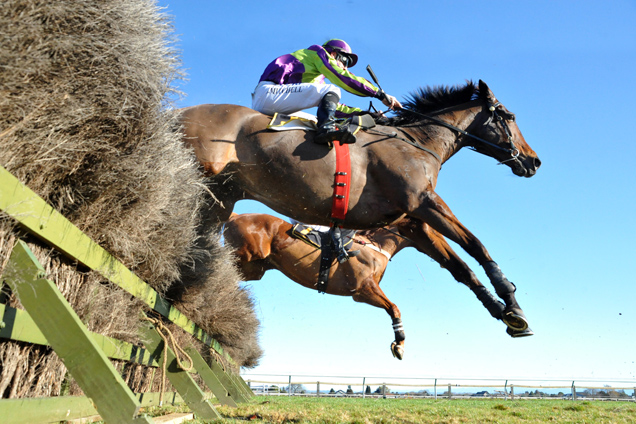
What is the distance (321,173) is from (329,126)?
1.47 feet

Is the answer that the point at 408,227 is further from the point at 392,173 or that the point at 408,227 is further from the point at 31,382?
the point at 31,382

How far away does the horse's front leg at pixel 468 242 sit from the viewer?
5.05 meters

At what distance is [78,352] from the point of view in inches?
85.4

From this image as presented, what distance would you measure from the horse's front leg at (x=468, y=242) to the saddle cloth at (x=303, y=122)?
0.94 m

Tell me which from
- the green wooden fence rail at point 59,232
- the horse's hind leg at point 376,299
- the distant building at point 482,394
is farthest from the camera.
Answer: the distant building at point 482,394

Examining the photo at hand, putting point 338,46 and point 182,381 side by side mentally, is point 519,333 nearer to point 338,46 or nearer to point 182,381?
point 182,381

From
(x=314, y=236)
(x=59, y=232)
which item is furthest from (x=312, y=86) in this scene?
(x=314, y=236)

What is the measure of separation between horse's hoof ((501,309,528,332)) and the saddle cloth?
7.25 ft

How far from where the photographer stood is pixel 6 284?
2385 mm

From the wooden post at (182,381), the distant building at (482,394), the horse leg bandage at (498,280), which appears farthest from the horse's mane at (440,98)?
the distant building at (482,394)

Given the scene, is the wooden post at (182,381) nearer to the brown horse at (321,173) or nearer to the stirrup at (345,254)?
the brown horse at (321,173)

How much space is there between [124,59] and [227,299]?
175 inches

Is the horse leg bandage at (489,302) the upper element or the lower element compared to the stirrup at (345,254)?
lower

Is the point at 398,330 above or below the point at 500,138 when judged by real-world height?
below
